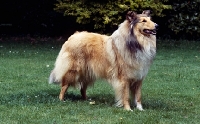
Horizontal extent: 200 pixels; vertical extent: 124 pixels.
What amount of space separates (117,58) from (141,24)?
28.3 inches

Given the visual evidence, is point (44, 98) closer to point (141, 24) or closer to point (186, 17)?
point (141, 24)

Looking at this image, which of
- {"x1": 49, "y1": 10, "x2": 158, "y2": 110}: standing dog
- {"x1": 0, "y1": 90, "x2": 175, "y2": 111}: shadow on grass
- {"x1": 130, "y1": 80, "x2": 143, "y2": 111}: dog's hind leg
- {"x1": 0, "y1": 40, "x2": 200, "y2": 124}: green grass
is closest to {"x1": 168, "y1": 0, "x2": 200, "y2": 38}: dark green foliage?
{"x1": 0, "y1": 40, "x2": 200, "y2": 124}: green grass

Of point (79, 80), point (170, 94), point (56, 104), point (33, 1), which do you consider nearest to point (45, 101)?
point (56, 104)

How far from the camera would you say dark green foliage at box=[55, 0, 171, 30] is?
1728cm

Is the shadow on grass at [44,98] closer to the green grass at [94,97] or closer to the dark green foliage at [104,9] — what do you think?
the green grass at [94,97]

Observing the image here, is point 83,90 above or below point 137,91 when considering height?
below

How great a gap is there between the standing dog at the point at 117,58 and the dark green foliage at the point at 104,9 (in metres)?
8.77

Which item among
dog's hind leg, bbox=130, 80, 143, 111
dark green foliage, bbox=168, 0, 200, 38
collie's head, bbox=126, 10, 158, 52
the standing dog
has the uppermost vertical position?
collie's head, bbox=126, 10, 158, 52

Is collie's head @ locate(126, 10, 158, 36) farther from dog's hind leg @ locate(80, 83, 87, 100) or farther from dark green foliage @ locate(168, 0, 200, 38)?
dark green foliage @ locate(168, 0, 200, 38)

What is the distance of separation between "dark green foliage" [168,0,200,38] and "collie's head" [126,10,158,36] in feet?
37.6

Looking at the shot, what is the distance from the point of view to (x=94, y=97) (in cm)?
894

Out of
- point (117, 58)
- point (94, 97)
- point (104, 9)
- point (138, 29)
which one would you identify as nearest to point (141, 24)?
point (138, 29)

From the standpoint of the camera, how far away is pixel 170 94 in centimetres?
912

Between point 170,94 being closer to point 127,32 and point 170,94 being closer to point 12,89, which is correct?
point 127,32
